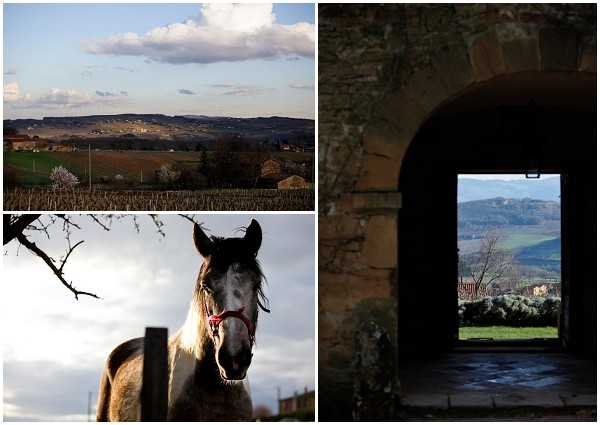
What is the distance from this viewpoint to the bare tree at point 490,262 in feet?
52.1

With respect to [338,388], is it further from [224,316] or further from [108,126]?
[108,126]

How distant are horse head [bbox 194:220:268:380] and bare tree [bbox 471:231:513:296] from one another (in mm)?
10124

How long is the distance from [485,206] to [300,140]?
A: 981 centimetres

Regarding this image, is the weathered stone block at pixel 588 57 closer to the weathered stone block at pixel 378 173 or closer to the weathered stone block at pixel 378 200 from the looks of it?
the weathered stone block at pixel 378 173

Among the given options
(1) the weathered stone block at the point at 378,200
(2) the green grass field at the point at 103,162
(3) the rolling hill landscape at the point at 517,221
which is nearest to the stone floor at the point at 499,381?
(1) the weathered stone block at the point at 378,200

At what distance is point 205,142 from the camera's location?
7.14 m

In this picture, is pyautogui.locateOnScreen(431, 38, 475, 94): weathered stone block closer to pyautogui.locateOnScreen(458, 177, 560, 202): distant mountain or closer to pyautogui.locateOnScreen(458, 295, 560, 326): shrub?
pyautogui.locateOnScreen(458, 295, 560, 326): shrub

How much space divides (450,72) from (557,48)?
2.68 feet

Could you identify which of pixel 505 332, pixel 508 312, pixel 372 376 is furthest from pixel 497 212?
pixel 372 376

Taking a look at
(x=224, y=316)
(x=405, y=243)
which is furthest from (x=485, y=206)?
(x=224, y=316)

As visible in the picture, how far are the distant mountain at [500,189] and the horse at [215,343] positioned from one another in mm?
10389

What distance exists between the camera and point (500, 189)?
1631cm

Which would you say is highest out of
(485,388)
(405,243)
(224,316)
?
(405,243)

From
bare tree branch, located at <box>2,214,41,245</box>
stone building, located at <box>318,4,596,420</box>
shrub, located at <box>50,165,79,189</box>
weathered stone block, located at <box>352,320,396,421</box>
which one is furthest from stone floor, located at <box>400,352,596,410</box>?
bare tree branch, located at <box>2,214,41,245</box>
